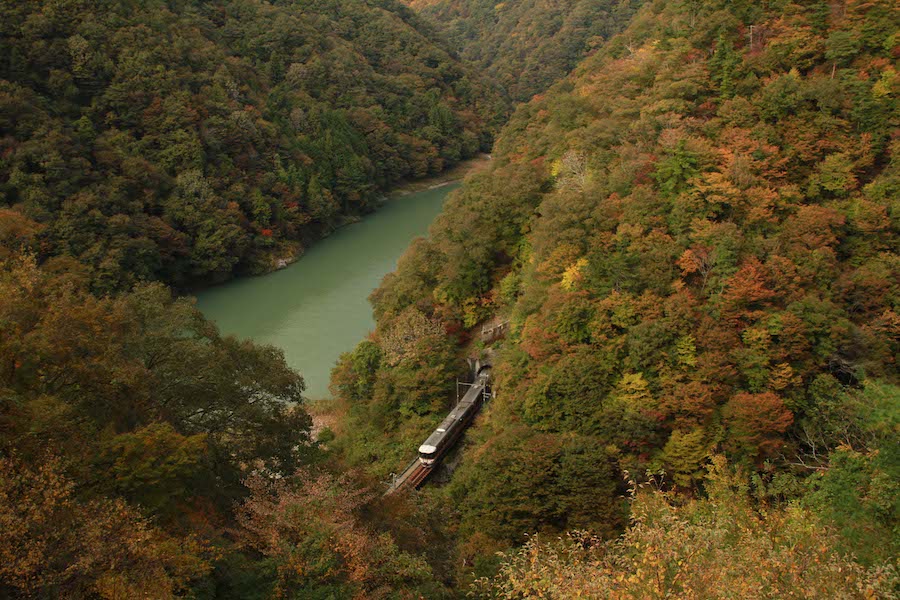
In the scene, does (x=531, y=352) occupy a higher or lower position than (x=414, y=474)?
higher

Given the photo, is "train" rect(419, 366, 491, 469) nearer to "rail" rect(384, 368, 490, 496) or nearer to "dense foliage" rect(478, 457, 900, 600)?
"rail" rect(384, 368, 490, 496)

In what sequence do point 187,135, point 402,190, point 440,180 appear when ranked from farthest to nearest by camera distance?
point 440,180
point 402,190
point 187,135

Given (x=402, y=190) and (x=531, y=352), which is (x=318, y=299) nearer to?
(x=531, y=352)

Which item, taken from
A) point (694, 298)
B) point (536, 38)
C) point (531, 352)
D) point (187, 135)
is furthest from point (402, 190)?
point (694, 298)

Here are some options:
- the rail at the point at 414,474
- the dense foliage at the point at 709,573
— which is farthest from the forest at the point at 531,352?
the rail at the point at 414,474

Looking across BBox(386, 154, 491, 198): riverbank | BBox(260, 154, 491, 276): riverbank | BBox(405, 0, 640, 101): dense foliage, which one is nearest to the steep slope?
BBox(260, 154, 491, 276): riverbank

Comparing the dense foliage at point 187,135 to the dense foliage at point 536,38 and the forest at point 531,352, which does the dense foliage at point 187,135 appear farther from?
the dense foliage at point 536,38

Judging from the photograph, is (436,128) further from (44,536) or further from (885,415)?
(44,536)
